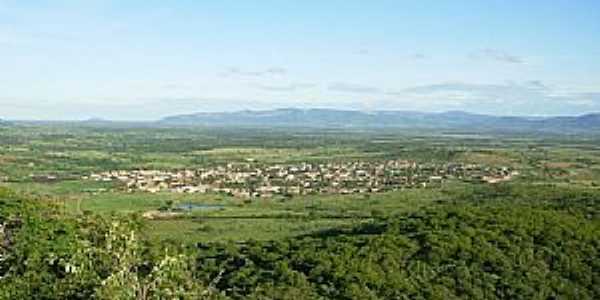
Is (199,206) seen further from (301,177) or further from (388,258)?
(388,258)

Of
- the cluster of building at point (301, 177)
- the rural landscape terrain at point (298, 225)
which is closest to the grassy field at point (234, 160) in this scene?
the rural landscape terrain at point (298, 225)

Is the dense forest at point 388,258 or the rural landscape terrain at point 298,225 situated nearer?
the rural landscape terrain at point 298,225

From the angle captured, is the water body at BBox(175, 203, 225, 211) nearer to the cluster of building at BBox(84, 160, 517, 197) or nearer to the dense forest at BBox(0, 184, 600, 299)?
the cluster of building at BBox(84, 160, 517, 197)

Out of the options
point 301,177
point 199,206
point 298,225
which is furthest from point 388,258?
point 301,177

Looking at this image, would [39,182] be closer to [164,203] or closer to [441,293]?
[164,203]

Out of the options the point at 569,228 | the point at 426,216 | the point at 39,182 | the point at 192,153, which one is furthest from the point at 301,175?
the point at 569,228

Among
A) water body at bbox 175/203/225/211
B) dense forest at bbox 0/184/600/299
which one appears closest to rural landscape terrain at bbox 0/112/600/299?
dense forest at bbox 0/184/600/299

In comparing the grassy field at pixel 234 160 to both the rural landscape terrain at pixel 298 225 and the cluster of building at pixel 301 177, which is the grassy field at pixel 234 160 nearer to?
the rural landscape terrain at pixel 298 225
